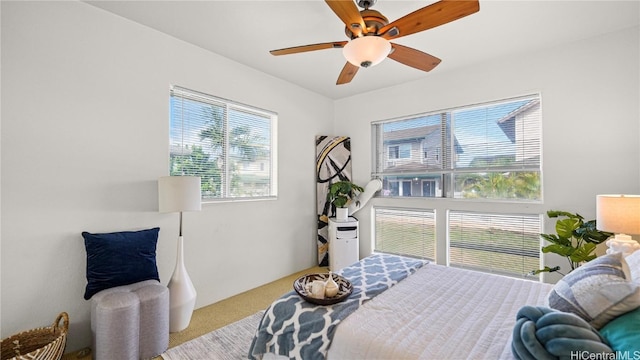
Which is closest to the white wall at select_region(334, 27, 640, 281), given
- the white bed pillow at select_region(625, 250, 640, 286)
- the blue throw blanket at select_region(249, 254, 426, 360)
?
the white bed pillow at select_region(625, 250, 640, 286)

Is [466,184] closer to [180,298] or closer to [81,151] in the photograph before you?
[180,298]

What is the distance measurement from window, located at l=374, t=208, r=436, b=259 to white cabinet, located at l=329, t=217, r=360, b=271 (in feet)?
1.74

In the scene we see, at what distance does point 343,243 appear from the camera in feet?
12.3

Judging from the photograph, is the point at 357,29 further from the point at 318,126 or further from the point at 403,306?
the point at 318,126

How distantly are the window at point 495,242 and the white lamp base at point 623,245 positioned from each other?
807 mm

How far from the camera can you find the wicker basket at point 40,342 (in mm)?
1632

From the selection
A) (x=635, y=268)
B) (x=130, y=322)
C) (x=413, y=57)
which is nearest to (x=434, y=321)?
(x=635, y=268)

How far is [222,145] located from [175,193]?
3.19 ft

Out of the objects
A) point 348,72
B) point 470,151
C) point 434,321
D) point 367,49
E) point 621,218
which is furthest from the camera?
point 470,151

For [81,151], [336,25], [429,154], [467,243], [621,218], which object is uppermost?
[336,25]

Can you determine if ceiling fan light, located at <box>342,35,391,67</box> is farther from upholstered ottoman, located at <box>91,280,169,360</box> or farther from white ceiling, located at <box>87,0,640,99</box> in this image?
upholstered ottoman, located at <box>91,280,169,360</box>

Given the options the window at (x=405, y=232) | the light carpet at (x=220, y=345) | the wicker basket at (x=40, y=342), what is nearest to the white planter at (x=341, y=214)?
the window at (x=405, y=232)

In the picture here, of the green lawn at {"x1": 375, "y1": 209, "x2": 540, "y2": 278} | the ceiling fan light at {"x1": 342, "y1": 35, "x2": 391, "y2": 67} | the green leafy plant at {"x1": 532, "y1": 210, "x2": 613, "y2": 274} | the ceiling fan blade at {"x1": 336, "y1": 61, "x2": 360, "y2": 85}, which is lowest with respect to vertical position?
the green lawn at {"x1": 375, "y1": 209, "x2": 540, "y2": 278}

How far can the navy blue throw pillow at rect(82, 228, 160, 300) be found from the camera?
1.99 metres
